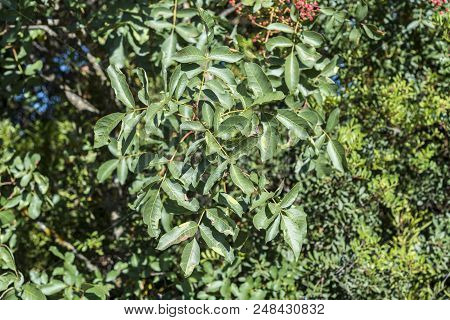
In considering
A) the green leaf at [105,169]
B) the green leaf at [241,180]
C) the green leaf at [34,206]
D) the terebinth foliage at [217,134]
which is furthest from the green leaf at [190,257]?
the green leaf at [34,206]

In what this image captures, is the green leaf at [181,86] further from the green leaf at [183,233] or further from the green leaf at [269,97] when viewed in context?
the green leaf at [183,233]

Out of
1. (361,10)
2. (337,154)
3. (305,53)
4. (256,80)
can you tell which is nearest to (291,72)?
(305,53)

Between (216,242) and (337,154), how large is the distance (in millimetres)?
553

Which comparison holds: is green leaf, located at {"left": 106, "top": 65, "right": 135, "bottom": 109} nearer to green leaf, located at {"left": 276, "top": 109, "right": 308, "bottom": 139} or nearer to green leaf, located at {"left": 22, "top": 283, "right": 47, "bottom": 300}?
green leaf, located at {"left": 276, "top": 109, "right": 308, "bottom": 139}

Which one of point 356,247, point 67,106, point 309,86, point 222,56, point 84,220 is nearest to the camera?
point 222,56

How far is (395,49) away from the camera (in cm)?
266

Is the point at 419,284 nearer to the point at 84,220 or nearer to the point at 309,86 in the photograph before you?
the point at 309,86

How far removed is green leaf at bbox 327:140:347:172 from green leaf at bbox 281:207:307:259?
1.11 feet

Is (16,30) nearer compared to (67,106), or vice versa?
(16,30)

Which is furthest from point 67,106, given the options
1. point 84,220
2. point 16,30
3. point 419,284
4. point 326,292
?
point 419,284

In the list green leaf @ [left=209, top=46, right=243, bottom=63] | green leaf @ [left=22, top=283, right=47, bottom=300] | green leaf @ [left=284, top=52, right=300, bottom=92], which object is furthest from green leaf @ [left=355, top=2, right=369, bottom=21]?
green leaf @ [left=22, top=283, right=47, bottom=300]

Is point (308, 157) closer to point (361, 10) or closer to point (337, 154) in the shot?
point (337, 154)

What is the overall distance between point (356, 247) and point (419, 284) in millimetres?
329
